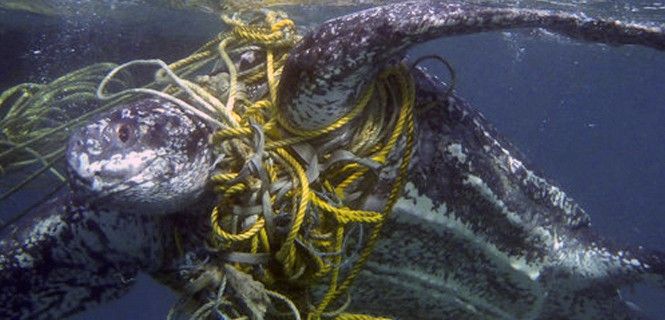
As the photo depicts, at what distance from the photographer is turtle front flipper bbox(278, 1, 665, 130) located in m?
Answer: 2.56

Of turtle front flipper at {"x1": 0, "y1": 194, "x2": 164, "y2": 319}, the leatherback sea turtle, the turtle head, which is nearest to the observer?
the turtle head

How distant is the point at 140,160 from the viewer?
249 centimetres

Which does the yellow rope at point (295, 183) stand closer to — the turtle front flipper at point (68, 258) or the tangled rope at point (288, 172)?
the tangled rope at point (288, 172)

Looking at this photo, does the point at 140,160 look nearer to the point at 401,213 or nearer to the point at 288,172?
the point at 288,172

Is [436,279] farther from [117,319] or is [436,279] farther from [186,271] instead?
[117,319]

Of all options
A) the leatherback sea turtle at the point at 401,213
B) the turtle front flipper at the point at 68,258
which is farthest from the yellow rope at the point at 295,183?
the turtle front flipper at the point at 68,258

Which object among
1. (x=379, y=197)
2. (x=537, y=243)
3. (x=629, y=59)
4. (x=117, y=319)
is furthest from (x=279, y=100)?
(x=117, y=319)

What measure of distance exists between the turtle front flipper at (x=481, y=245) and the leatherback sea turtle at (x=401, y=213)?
11mm

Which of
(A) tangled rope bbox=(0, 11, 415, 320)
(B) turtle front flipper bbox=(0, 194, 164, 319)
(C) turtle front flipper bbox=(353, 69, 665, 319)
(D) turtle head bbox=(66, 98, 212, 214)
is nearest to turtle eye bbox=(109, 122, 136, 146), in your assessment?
(D) turtle head bbox=(66, 98, 212, 214)

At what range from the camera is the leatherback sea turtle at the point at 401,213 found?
2.56 m

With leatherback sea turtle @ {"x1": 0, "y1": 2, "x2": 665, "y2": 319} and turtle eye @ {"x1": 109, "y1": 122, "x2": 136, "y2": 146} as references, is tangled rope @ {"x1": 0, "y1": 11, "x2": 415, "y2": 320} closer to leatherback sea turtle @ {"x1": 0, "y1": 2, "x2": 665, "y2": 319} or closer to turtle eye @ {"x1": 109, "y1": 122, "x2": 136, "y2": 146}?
leatherback sea turtle @ {"x1": 0, "y1": 2, "x2": 665, "y2": 319}

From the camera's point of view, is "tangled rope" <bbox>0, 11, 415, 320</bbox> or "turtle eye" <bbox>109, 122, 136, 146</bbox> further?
"tangled rope" <bbox>0, 11, 415, 320</bbox>

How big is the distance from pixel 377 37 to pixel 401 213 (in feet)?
3.94

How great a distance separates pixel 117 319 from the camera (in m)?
38.4
